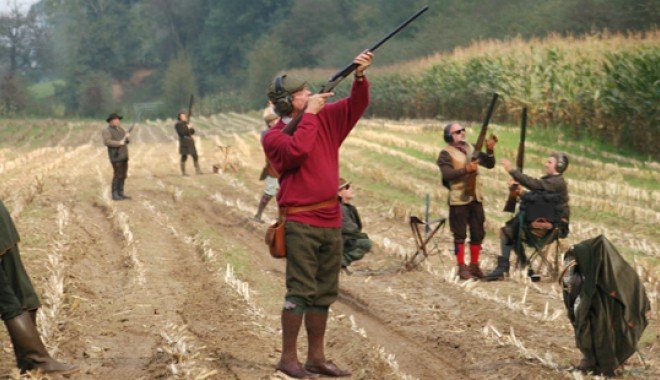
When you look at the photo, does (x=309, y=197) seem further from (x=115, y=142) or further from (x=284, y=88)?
(x=115, y=142)

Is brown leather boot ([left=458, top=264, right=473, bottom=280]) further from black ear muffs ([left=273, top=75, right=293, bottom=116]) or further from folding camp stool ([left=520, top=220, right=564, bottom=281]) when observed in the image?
black ear muffs ([left=273, top=75, right=293, bottom=116])

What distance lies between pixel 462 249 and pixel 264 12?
91.2m

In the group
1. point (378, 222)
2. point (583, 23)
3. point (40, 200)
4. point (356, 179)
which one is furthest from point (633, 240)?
point (583, 23)

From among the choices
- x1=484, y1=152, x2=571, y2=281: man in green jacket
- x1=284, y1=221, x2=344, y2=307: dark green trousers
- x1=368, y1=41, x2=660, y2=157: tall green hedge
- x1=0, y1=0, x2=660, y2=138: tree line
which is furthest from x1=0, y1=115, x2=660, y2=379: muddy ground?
x1=0, y1=0, x2=660, y2=138: tree line

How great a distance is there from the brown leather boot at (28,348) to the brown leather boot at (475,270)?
5643 mm

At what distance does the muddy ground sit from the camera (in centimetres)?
777

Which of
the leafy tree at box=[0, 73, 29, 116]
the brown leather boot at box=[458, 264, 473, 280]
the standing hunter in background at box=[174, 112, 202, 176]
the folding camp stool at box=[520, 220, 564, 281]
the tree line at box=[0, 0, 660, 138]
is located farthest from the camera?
the leafy tree at box=[0, 73, 29, 116]

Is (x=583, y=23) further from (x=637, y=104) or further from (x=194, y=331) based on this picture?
(x=194, y=331)

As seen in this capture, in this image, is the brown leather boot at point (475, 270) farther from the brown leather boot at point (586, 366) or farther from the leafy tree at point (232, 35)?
the leafy tree at point (232, 35)

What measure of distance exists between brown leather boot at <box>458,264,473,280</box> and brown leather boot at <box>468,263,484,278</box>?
0.05 m

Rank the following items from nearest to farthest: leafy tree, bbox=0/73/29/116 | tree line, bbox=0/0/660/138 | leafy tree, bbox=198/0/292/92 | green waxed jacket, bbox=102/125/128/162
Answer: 1. green waxed jacket, bbox=102/125/128/162
2. tree line, bbox=0/0/660/138
3. leafy tree, bbox=0/73/29/116
4. leafy tree, bbox=198/0/292/92

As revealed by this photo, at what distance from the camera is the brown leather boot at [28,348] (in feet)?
23.0

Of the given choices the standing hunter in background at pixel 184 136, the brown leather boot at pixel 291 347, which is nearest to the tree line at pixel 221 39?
the standing hunter in background at pixel 184 136

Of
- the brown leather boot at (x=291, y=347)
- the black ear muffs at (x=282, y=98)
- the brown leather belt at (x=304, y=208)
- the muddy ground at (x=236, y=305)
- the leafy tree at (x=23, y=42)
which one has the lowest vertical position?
the muddy ground at (x=236, y=305)
